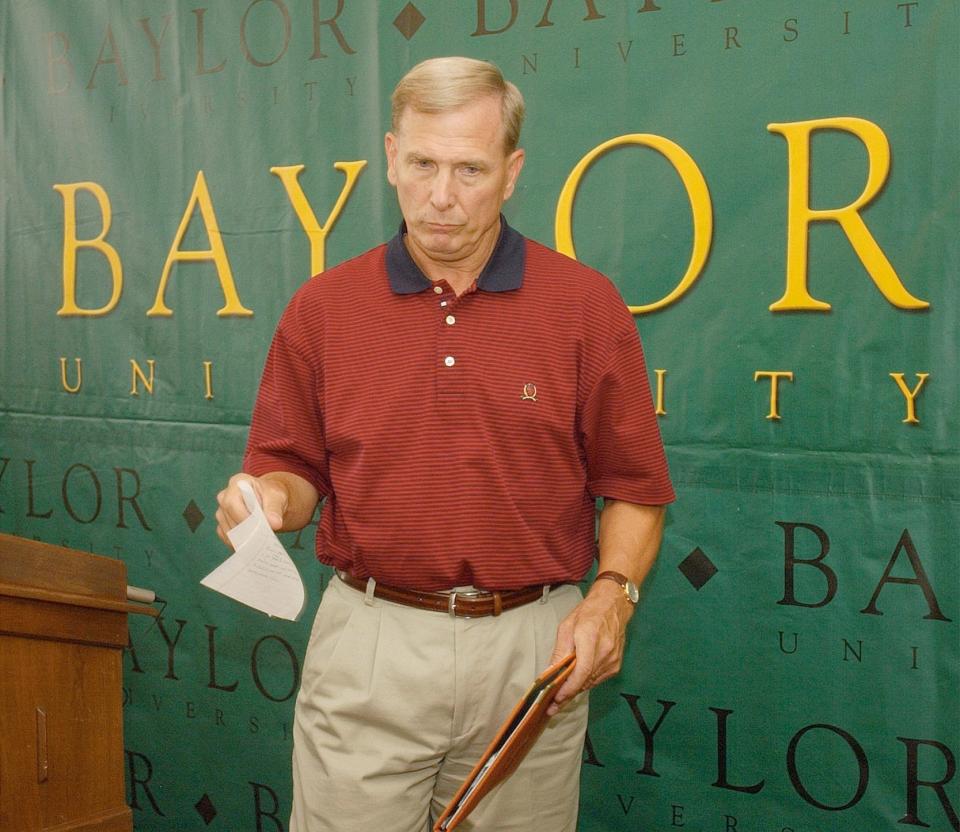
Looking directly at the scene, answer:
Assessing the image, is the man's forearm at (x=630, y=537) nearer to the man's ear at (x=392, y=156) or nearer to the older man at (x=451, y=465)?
the older man at (x=451, y=465)

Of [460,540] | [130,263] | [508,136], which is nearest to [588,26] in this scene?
[508,136]

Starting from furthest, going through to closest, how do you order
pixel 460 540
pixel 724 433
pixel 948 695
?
pixel 724 433
pixel 948 695
pixel 460 540

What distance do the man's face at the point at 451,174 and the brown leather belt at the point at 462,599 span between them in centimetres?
51

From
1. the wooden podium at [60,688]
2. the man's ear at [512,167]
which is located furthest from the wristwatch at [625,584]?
the wooden podium at [60,688]

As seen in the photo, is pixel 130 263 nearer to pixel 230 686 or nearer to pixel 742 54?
pixel 230 686

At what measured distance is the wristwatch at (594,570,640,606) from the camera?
1580 millimetres

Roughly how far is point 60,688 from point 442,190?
3.53 feet

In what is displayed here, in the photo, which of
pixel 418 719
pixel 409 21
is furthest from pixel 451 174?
pixel 409 21

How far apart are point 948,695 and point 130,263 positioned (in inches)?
86.0

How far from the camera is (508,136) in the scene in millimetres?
1619

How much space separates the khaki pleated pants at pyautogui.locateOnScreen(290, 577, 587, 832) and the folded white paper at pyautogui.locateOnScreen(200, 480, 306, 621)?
9.5 inches

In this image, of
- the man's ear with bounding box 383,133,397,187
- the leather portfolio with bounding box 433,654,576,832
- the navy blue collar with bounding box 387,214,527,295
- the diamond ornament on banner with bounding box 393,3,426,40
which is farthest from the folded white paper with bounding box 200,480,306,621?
the diamond ornament on banner with bounding box 393,3,426,40

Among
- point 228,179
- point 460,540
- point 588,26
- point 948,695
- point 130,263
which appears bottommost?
point 948,695

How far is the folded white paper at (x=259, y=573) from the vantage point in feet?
4.58
